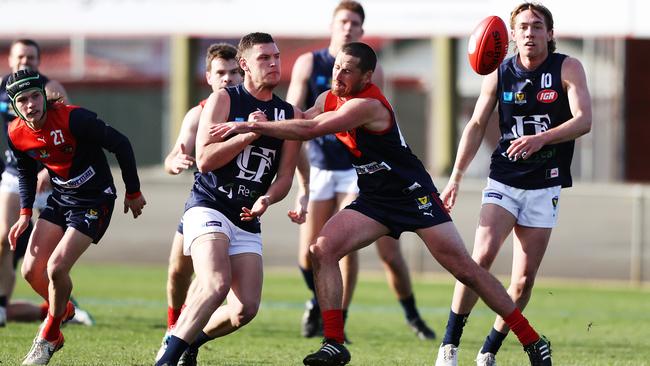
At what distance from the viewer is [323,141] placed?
9.13 metres

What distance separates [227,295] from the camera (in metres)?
6.42

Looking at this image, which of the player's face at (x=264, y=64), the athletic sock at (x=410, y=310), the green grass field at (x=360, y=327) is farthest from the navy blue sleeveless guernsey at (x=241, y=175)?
the athletic sock at (x=410, y=310)

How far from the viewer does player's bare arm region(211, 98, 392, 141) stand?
6.22 meters

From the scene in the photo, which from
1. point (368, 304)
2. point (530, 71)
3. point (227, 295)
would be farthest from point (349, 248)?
point (368, 304)

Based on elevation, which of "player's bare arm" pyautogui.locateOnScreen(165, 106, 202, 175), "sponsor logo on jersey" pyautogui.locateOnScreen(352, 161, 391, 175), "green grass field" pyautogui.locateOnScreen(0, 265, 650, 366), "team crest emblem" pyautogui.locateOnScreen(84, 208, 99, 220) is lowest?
"green grass field" pyautogui.locateOnScreen(0, 265, 650, 366)

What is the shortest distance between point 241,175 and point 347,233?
2.19ft

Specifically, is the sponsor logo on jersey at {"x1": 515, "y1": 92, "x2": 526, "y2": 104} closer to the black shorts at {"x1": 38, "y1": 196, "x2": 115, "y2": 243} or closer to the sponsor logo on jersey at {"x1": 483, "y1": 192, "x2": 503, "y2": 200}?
the sponsor logo on jersey at {"x1": 483, "y1": 192, "x2": 503, "y2": 200}

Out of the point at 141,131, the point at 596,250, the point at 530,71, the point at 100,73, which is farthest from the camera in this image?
the point at 100,73

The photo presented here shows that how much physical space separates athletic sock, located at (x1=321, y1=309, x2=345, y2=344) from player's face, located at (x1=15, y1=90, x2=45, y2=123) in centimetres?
209

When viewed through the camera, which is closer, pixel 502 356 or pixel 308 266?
pixel 502 356

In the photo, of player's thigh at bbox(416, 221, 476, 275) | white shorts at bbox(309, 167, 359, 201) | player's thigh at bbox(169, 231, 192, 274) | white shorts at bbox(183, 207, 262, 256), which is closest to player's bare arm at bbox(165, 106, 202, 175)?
white shorts at bbox(183, 207, 262, 256)

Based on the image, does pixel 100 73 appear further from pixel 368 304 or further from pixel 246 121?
pixel 246 121

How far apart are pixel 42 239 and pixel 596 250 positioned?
8.54 meters

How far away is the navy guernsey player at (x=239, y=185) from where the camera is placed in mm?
6410
